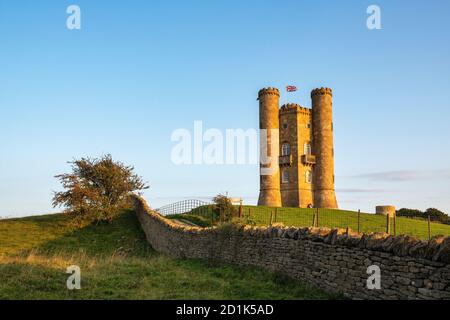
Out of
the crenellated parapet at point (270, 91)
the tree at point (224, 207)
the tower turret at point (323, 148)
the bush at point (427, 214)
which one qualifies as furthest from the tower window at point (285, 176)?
the tree at point (224, 207)

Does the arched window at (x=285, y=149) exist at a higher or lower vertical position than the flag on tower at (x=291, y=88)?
lower

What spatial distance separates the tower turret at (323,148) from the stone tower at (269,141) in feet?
17.3

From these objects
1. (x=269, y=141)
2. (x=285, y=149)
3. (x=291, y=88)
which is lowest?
(x=285, y=149)

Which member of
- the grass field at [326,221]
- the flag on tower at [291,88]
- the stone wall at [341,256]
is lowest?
the grass field at [326,221]

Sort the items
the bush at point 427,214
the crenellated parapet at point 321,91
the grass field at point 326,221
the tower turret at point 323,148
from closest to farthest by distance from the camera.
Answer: the grass field at point 326,221 → the tower turret at point 323,148 → the bush at point 427,214 → the crenellated parapet at point 321,91

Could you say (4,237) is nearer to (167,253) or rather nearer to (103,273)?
(167,253)

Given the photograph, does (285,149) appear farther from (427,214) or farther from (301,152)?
(427,214)

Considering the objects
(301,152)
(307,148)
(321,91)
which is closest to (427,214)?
(307,148)

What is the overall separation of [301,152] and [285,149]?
2.21m

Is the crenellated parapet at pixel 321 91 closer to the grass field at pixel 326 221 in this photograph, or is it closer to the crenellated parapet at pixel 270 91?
the crenellated parapet at pixel 270 91

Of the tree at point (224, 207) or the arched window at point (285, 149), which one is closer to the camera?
the tree at point (224, 207)

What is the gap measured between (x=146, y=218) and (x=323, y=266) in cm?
2139

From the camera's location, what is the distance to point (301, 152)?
172ft

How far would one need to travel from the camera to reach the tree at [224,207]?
27155 mm
